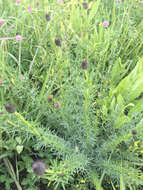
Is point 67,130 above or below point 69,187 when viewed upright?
above

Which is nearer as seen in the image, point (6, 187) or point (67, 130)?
point (6, 187)

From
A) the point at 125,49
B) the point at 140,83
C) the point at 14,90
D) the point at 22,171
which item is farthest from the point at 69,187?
the point at 125,49

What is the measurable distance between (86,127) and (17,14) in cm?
120

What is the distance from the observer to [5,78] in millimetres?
1225

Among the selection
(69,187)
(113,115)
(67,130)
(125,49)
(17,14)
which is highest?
(17,14)

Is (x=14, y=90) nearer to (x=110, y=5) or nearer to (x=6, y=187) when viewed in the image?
(x=6, y=187)

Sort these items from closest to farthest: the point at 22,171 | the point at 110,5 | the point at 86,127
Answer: the point at 86,127 → the point at 22,171 → the point at 110,5

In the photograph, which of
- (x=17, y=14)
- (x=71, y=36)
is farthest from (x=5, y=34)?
(x=71, y=36)

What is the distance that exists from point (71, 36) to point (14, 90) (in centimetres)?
65

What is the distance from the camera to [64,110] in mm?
1129

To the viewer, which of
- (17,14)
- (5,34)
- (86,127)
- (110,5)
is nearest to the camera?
(86,127)

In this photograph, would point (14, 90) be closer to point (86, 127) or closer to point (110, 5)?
point (86, 127)

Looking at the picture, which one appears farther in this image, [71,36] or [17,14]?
[17,14]

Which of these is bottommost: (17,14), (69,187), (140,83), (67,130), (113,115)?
(69,187)
